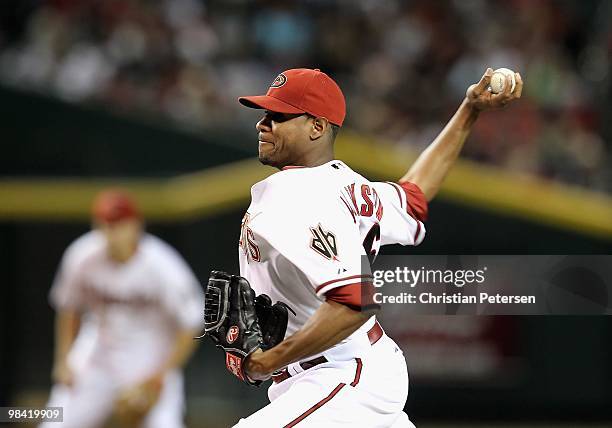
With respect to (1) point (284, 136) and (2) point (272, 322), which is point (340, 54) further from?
(2) point (272, 322)

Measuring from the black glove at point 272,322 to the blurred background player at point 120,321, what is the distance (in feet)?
11.3

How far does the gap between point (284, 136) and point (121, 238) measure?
3635 mm

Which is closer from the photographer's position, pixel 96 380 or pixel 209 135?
pixel 96 380

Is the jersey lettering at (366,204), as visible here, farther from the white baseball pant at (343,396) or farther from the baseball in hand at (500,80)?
the baseball in hand at (500,80)

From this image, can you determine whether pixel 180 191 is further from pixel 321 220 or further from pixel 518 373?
pixel 321 220

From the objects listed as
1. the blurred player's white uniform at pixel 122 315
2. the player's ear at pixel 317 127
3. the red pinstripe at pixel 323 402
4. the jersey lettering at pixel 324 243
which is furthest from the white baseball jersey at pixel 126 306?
the jersey lettering at pixel 324 243

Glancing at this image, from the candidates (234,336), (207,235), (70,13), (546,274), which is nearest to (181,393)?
(207,235)

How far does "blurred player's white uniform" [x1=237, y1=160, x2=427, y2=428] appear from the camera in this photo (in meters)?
2.99

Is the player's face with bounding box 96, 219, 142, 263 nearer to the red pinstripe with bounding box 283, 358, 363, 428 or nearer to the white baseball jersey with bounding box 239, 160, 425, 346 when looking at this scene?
the white baseball jersey with bounding box 239, 160, 425, 346

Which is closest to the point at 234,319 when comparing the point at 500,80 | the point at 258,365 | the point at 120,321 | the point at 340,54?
the point at 258,365

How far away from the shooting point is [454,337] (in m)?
7.07

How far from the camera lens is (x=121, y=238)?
679 cm

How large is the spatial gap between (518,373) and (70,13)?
18.8ft

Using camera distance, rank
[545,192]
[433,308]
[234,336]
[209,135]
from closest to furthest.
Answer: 1. [234,336]
2. [433,308]
3. [545,192]
4. [209,135]
